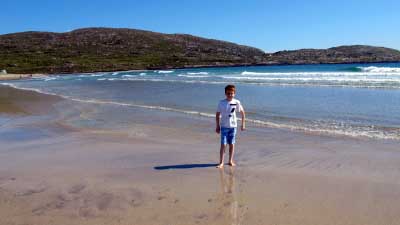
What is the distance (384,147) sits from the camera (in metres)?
8.19

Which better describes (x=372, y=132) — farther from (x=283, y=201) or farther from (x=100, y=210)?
(x=100, y=210)

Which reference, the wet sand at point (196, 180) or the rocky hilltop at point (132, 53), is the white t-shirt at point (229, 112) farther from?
the rocky hilltop at point (132, 53)

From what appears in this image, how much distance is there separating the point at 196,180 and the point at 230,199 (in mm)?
1023

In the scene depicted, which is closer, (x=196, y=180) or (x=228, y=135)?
(x=196, y=180)

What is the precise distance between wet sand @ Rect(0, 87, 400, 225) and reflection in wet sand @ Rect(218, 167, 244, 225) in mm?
14

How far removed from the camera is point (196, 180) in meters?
6.20

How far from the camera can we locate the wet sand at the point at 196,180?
478 cm

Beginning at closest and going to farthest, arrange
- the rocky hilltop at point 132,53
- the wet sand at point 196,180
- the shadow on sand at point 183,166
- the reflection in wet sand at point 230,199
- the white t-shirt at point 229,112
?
the reflection in wet sand at point 230,199
the wet sand at point 196,180
the shadow on sand at point 183,166
the white t-shirt at point 229,112
the rocky hilltop at point 132,53

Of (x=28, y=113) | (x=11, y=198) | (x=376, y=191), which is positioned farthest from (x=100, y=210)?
(x=28, y=113)

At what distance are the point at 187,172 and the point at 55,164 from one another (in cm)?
239

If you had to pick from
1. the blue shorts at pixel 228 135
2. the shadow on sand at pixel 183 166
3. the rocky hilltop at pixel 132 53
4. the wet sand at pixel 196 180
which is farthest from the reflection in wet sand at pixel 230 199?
the rocky hilltop at pixel 132 53

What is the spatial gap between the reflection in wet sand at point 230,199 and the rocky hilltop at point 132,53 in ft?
297

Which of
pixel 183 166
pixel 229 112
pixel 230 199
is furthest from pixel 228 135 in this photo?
pixel 230 199

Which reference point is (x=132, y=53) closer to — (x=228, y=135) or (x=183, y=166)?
(x=228, y=135)
